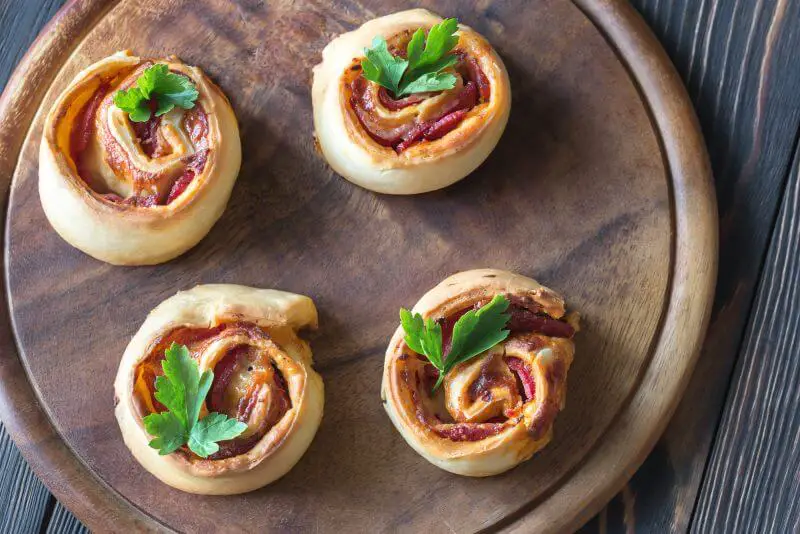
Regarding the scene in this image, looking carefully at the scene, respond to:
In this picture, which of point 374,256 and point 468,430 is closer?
point 468,430

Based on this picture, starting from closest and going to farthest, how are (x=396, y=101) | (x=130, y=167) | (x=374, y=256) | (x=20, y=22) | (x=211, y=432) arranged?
(x=211, y=432) → (x=130, y=167) → (x=396, y=101) → (x=374, y=256) → (x=20, y=22)

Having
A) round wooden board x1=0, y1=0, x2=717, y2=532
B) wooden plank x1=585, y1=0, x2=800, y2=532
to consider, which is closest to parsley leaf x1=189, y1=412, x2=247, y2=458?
round wooden board x1=0, y1=0, x2=717, y2=532

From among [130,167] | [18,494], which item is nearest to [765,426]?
[130,167]

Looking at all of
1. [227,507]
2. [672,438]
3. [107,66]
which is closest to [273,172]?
[107,66]

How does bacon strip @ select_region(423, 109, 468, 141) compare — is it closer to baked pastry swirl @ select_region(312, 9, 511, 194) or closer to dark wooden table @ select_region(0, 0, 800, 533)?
baked pastry swirl @ select_region(312, 9, 511, 194)

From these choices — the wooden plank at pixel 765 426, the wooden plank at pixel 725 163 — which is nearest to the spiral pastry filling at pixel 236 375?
the wooden plank at pixel 725 163

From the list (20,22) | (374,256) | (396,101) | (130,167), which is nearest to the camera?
(130,167)

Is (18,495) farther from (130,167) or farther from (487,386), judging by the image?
(487,386)
